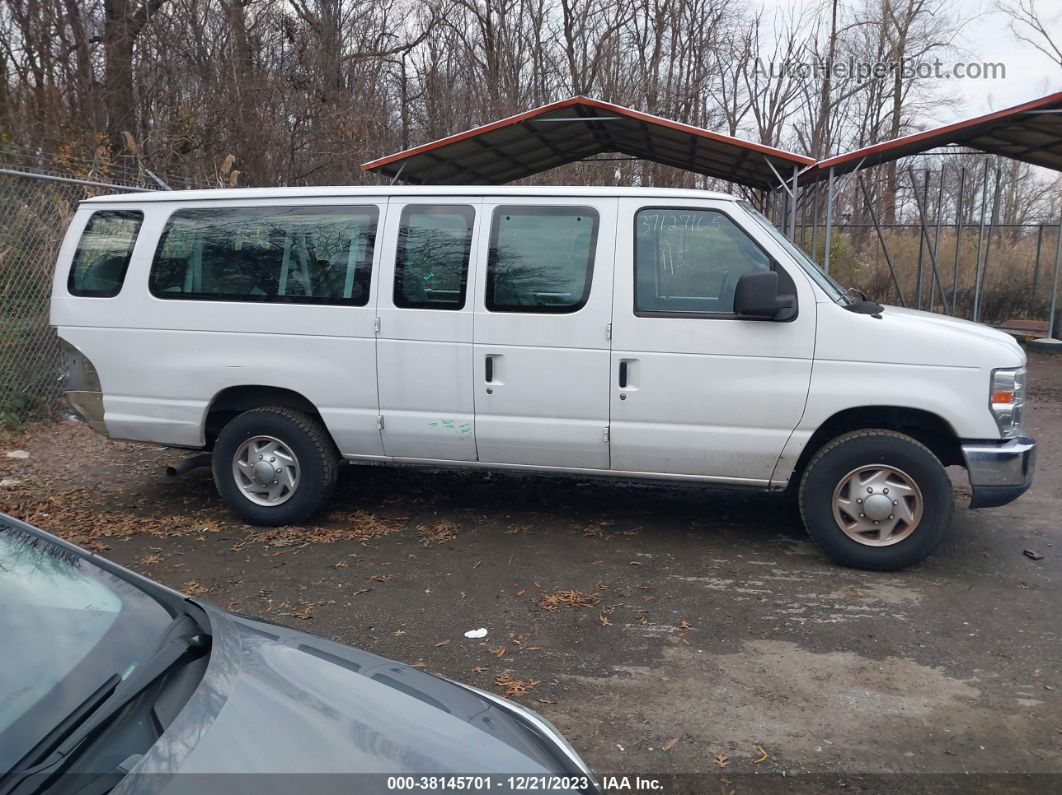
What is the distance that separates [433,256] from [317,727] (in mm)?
3833

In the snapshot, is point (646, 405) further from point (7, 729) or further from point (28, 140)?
point (28, 140)

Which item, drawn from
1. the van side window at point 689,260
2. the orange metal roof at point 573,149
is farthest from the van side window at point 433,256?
the orange metal roof at point 573,149

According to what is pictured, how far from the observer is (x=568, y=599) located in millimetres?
4703

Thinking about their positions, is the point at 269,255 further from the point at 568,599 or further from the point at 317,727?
the point at 317,727

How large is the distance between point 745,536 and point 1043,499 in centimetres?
274

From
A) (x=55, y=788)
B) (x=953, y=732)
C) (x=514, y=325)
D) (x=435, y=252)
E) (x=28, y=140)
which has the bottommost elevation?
(x=953, y=732)

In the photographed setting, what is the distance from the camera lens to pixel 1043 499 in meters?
6.67

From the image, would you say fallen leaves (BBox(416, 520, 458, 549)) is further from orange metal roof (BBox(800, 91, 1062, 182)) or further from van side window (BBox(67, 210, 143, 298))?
orange metal roof (BBox(800, 91, 1062, 182))

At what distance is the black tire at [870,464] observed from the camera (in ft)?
16.1

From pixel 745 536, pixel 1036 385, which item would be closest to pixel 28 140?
pixel 745 536

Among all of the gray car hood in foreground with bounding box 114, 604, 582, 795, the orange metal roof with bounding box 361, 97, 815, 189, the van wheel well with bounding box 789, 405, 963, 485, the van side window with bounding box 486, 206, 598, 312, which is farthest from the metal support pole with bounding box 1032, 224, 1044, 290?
the gray car hood in foreground with bounding box 114, 604, 582, 795

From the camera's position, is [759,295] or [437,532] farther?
[437,532]

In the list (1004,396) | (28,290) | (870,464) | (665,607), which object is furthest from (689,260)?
(28,290)

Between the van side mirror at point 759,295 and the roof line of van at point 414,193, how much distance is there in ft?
2.09
